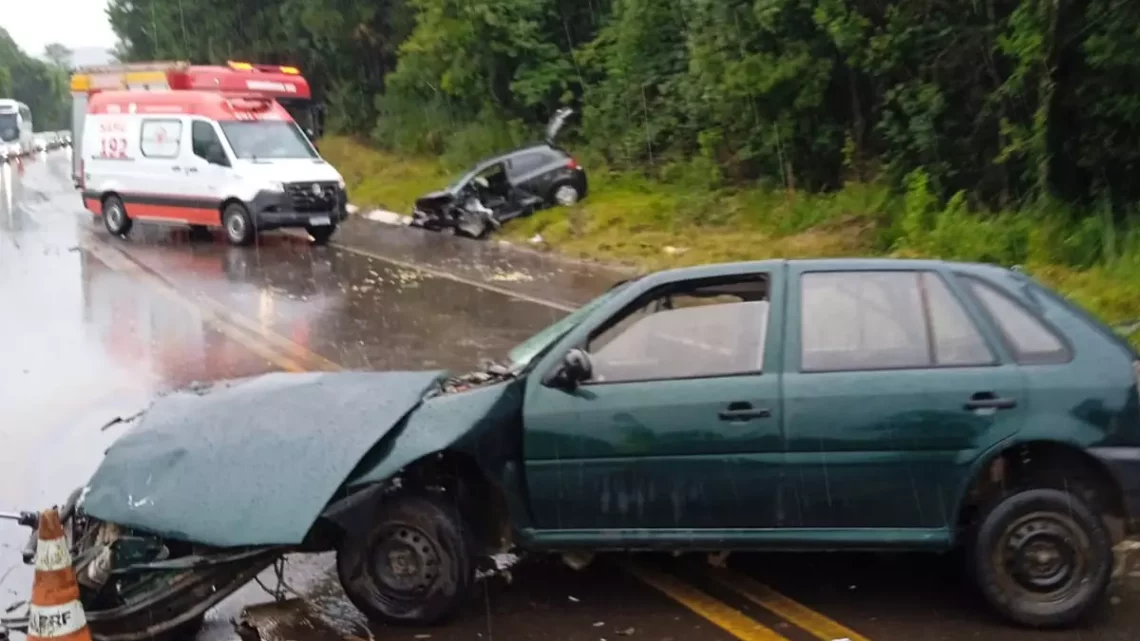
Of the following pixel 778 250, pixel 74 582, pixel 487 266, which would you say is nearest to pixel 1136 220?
pixel 778 250

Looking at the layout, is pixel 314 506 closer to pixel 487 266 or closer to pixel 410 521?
pixel 410 521

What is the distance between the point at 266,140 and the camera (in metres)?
20.2

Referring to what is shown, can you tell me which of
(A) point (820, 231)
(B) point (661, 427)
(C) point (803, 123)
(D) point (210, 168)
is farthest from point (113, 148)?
(B) point (661, 427)

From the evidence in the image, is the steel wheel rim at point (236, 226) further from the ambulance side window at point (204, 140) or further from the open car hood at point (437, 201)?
the open car hood at point (437, 201)

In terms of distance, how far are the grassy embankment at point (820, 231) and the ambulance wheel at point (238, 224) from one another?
424 centimetres

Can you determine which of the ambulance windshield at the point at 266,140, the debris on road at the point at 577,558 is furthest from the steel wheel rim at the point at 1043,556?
the ambulance windshield at the point at 266,140

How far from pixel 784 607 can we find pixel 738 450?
2.59 feet

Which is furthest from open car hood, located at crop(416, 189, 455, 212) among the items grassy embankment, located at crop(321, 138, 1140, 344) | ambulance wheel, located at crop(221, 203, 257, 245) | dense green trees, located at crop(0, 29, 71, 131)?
dense green trees, located at crop(0, 29, 71, 131)

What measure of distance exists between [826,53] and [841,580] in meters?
14.5

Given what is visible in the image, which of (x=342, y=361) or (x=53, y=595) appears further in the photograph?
(x=342, y=361)

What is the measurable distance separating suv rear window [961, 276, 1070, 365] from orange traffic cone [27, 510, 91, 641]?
12.5 feet

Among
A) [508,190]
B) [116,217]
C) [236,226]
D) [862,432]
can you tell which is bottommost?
[116,217]

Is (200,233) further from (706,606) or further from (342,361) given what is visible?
(706,606)

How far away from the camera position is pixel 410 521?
16.6 feet
